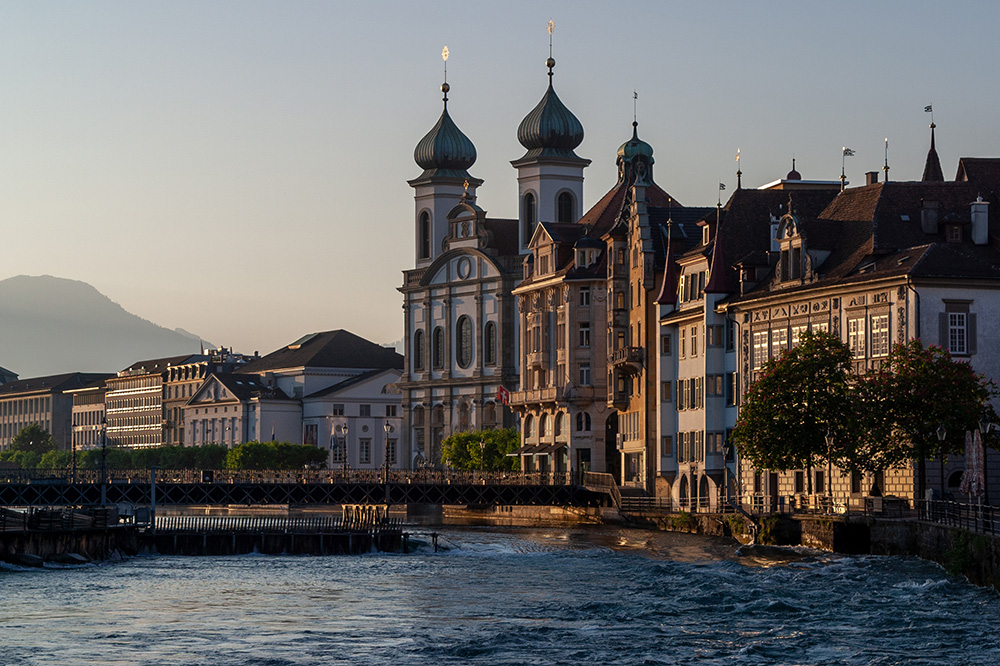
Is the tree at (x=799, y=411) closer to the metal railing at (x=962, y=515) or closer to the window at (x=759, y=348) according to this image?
the metal railing at (x=962, y=515)

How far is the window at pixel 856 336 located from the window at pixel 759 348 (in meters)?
8.48

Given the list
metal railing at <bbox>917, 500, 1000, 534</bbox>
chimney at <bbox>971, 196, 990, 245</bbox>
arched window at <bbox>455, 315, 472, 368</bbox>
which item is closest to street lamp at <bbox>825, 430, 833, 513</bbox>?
metal railing at <bbox>917, 500, 1000, 534</bbox>

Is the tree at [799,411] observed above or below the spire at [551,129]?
below

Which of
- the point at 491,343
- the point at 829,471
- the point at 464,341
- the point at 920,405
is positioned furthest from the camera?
the point at 464,341

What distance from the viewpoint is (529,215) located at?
602 ft

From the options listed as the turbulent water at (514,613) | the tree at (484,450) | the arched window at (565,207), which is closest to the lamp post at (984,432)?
the turbulent water at (514,613)

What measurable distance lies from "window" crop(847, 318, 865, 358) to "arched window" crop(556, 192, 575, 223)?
92.2m

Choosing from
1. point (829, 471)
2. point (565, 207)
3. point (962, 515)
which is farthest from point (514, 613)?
point (565, 207)

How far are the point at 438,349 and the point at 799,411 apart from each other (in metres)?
107

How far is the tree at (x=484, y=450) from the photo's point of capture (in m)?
156

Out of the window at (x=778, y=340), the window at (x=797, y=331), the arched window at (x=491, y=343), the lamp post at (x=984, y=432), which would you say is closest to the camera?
the lamp post at (x=984, y=432)

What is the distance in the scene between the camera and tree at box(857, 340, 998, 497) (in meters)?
78.9

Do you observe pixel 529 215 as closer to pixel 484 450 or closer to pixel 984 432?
pixel 484 450

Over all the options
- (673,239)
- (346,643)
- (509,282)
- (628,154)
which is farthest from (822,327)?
(509,282)
